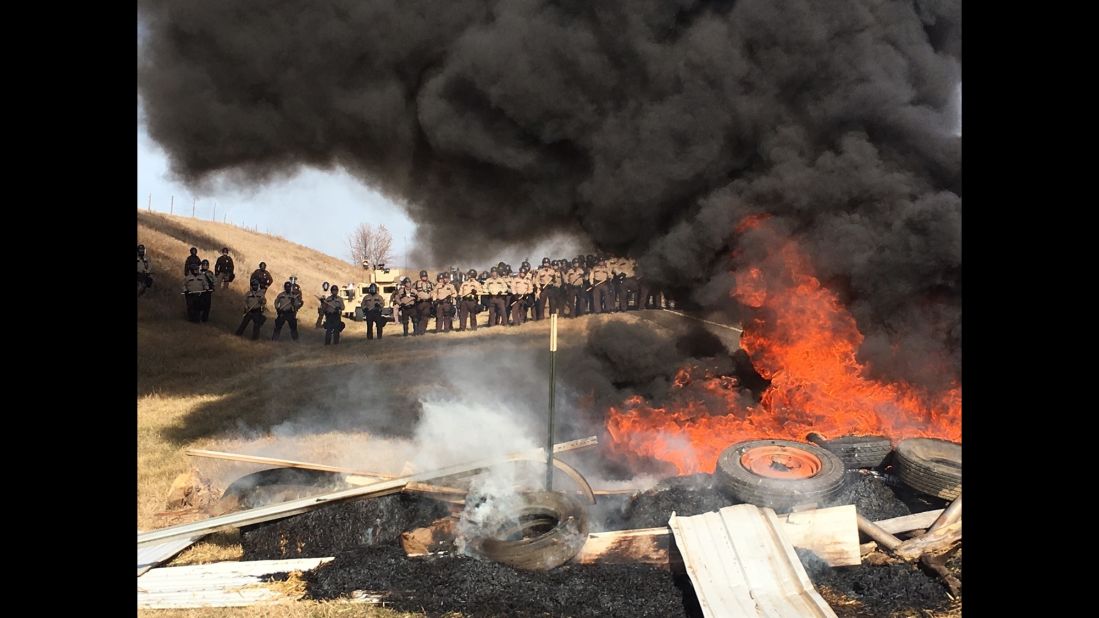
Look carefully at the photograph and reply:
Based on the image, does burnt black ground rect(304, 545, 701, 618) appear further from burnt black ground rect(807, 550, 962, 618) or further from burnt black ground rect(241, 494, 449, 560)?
burnt black ground rect(807, 550, 962, 618)

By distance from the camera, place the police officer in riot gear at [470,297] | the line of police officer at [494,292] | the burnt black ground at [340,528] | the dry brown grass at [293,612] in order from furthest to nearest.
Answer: the police officer in riot gear at [470,297] → the line of police officer at [494,292] → the burnt black ground at [340,528] → the dry brown grass at [293,612]

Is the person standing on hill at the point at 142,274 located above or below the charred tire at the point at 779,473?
above

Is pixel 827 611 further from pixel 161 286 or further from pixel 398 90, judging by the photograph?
pixel 161 286

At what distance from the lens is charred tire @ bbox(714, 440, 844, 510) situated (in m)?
7.95

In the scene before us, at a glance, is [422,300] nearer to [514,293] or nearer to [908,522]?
[514,293]

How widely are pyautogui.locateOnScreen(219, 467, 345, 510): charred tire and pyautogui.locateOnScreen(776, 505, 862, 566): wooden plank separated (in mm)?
5546

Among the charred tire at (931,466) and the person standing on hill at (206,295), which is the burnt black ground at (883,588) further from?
the person standing on hill at (206,295)

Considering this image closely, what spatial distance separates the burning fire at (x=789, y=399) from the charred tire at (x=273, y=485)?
15.6ft

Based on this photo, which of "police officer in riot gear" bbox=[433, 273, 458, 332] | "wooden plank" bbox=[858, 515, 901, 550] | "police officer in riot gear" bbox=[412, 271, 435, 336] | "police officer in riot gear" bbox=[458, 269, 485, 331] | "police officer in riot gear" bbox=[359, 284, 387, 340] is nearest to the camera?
"wooden plank" bbox=[858, 515, 901, 550]

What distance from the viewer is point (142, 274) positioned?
1764 centimetres

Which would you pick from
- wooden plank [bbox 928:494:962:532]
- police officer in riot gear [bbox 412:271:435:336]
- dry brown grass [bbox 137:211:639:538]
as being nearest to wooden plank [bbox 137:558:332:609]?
dry brown grass [bbox 137:211:639:538]

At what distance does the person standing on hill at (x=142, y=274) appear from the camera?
57.2 feet

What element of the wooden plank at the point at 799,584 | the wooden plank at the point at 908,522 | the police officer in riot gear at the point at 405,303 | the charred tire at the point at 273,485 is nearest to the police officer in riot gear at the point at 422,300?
the police officer in riot gear at the point at 405,303

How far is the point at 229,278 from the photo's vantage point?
20484 millimetres
